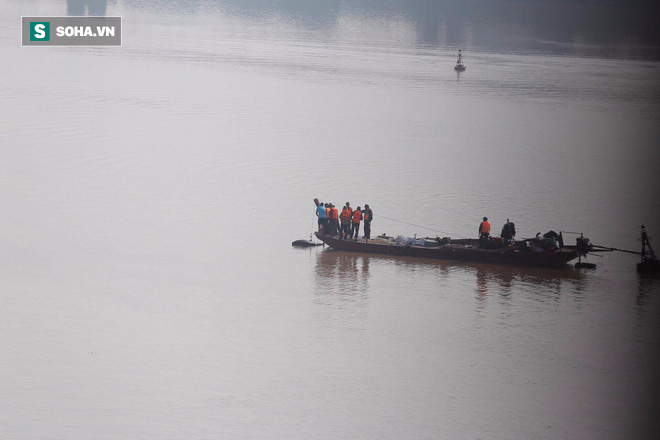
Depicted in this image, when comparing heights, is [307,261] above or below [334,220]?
below

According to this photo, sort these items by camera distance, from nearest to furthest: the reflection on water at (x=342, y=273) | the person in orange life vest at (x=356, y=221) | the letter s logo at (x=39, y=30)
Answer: the reflection on water at (x=342, y=273)
the person in orange life vest at (x=356, y=221)
the letter s logo at (x=39, y=30)

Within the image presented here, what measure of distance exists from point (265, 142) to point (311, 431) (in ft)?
74.7

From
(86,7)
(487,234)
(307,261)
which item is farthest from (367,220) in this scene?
(86,7)

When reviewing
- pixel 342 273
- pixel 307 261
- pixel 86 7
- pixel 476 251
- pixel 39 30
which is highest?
pixel 86 7

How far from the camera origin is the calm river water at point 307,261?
44.6 ft

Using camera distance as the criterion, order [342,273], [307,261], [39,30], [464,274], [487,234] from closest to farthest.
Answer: [464,274], [342,273], [487,234], [307,261], [39,30]

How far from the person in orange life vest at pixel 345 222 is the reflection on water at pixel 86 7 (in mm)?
54591

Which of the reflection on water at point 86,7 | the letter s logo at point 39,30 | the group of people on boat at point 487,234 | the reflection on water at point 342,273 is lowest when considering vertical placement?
the reflection on water at point 342,273

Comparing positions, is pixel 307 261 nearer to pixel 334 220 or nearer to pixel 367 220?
pixel 334 220

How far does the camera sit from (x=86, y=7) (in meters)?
74.2

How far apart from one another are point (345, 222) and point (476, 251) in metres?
2.99

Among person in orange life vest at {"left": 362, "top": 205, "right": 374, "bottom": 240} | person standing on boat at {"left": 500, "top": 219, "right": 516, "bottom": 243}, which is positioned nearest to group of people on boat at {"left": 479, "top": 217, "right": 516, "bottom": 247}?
person standing on boat at {"left": 500, "top": 219, "right": 516, "bottom": 243}

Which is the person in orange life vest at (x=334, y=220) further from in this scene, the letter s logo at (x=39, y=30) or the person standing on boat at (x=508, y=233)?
the letter s logo at (x=39, y=30)

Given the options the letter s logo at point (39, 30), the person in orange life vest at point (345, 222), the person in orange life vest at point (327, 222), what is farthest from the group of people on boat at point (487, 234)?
the letter s logo at point (39, 30)
